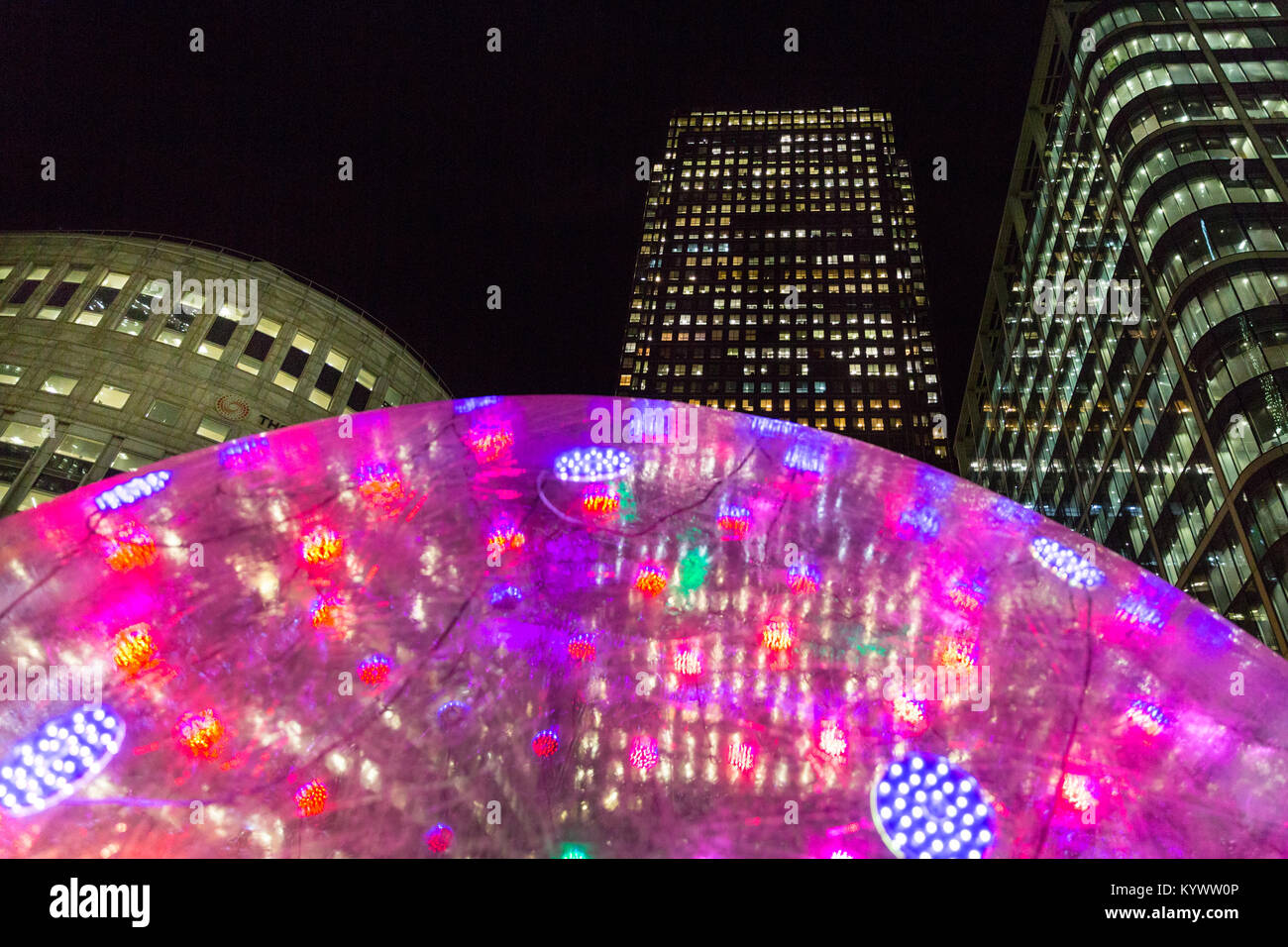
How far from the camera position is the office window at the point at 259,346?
31183mm

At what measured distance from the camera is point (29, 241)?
32125 mm

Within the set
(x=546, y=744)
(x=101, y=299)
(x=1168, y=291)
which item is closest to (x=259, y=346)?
(x=101, y=299)

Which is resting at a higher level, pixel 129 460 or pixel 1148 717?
pixel 1148 717

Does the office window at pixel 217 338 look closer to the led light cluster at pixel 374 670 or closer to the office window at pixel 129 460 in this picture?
the office window at pixel 129 460

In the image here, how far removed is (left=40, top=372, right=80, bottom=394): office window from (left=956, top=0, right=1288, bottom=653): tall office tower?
4105 centimetres

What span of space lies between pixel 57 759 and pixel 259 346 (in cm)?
2789

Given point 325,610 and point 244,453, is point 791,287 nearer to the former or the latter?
point 244,453

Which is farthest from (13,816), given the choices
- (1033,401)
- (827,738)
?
(1033,401)

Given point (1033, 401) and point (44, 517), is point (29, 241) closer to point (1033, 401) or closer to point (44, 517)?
point (44, 517)

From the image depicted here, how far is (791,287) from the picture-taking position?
345 feet

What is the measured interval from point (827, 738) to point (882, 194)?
119 m

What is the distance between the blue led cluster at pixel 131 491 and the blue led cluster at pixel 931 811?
754 centimetres

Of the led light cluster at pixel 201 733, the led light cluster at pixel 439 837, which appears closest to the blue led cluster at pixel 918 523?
the led light cluster at pixel 439 837
